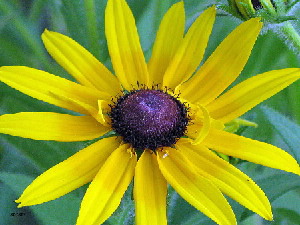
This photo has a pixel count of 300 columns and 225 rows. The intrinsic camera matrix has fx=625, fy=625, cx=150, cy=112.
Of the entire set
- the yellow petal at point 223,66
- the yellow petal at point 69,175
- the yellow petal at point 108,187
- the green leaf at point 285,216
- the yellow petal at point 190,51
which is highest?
the yellow petal at point 190,51

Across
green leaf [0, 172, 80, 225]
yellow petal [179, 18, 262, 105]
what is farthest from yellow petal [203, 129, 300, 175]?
green leaf [0, 172, 80, 225]

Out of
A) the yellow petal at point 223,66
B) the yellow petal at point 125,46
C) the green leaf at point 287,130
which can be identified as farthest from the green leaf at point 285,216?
the yellow petal at point 125,46

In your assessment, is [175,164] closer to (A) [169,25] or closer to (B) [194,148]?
(B) [194,148]

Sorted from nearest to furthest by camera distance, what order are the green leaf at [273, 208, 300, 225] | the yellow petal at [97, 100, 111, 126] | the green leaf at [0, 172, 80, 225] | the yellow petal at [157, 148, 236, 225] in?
the yellow petal at [157, 148, 236, 225] < the yellow petal at [97, 100, 111, 126] < the green leaf at [0, 172, 80, 225] < the green leaf at [273, 208, 300, 225]

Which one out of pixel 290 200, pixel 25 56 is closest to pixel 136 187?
pixel 290 200

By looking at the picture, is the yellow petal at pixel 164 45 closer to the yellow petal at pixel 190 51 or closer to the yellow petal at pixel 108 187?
the yellow petal at pixel 190 51

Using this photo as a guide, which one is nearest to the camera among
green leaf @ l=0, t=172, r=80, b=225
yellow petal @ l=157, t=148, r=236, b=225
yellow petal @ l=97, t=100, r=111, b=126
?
yellow petal @ l=157, t=148, r=236, b=225

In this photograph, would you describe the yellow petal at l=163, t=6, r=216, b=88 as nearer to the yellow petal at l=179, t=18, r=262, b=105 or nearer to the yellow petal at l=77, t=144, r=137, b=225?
the yellow petal at l=179, t=18, r=262, b=105
